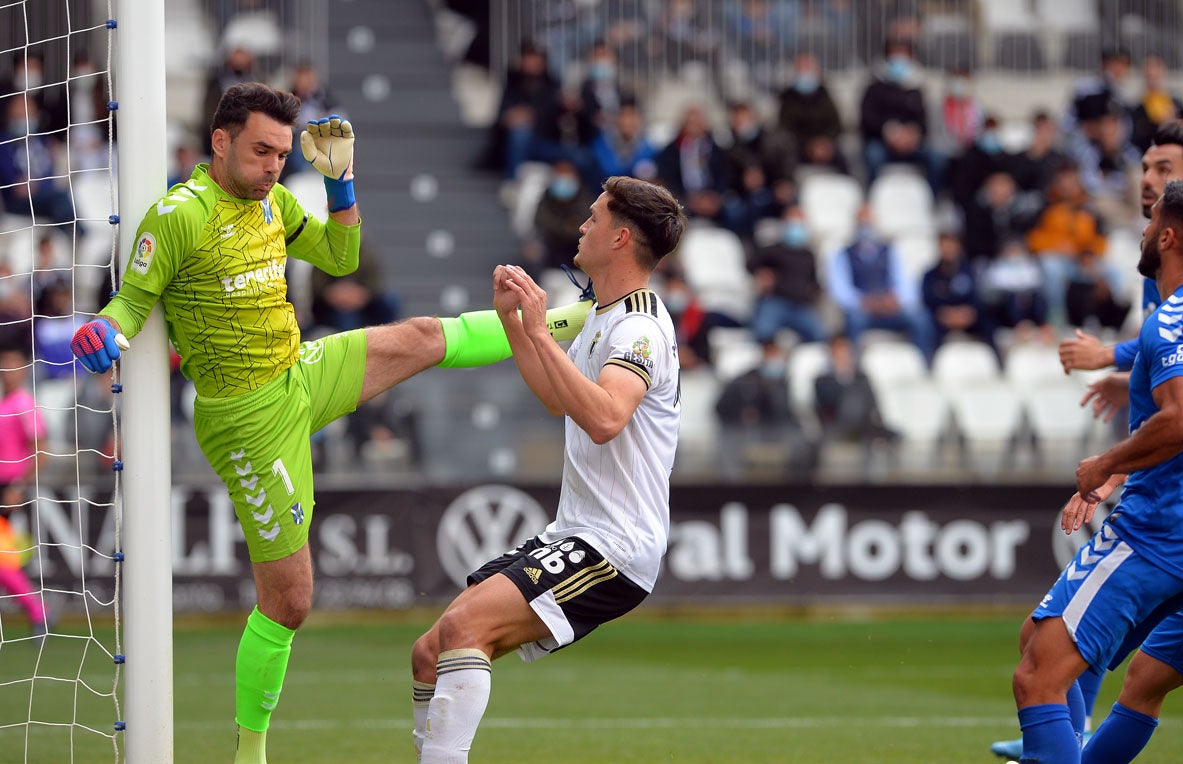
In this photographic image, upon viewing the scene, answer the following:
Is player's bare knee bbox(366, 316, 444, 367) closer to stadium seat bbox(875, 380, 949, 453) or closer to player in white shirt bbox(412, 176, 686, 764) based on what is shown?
player in white shirt bbox(412, 176, 686, 764)

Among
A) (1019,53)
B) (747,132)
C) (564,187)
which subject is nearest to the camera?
(564,187)

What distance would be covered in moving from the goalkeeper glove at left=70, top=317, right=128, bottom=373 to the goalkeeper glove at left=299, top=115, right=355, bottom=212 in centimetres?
112

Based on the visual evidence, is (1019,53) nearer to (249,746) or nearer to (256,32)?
(256,32)

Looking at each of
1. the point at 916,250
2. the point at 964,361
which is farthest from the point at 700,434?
the point at 916,250

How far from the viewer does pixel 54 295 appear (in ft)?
44.6

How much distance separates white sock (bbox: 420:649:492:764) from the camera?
4.79 m

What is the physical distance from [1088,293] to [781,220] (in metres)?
3.36

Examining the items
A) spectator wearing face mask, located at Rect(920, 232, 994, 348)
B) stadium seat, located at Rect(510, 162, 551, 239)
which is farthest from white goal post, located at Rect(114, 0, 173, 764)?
stadium seat, located at Rect(510, 162, 551, 239)

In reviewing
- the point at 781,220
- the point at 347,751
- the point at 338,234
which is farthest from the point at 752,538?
the point at 338,234

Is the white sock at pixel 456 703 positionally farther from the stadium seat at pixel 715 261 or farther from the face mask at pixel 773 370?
the stadium seat at pixel 715 261

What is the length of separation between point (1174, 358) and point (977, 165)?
12475 millimetres

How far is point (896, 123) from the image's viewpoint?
17.3 metres

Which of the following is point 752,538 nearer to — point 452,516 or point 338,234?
point 452,516

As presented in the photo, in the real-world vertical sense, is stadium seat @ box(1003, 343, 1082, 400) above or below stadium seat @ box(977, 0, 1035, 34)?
below
